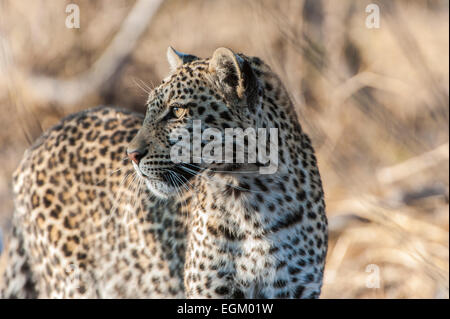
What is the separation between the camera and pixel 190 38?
8562 millimetres

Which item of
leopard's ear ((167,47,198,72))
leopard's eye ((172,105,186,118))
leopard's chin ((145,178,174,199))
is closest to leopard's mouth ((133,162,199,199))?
leopard's chin ((145,178,174,199))

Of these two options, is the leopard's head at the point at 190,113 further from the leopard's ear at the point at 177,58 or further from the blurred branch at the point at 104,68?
the blurred branch at the point at 104,68

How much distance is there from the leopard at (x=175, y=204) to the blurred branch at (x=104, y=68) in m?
3.12

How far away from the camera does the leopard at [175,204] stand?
4.23 meters

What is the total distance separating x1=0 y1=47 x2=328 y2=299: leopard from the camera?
423 centimetres

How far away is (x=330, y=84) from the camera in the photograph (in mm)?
8500

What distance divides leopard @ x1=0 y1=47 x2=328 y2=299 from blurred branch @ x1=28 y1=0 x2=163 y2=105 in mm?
3122

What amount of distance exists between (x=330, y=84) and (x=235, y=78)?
4.58 metres

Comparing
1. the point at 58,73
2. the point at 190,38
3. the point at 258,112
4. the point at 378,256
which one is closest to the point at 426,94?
the point at 378,256

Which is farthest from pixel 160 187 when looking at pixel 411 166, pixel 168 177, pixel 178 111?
pixel 411 166

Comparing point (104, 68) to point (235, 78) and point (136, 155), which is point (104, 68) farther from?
point (235, 78)

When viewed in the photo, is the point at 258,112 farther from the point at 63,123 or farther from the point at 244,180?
the point at 63,123

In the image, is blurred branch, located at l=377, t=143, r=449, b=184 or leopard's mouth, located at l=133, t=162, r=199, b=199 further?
blurred branch, located at l=377, t=143, r=449, b=184

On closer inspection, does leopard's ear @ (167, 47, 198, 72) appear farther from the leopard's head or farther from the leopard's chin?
the leopard's chin
